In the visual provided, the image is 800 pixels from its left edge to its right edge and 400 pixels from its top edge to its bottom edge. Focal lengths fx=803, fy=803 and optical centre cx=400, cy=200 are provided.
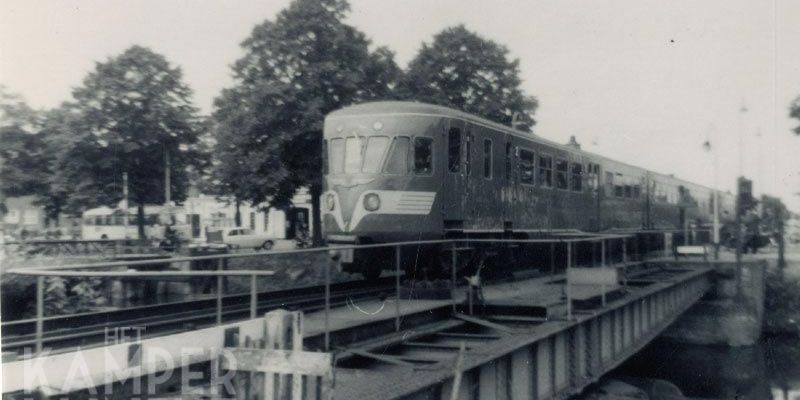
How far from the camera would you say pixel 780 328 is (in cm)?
2928

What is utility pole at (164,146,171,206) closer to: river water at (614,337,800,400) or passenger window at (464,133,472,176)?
river water at (614,337,800,400)

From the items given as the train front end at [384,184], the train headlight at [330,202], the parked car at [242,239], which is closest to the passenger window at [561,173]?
the train front end at [384,184]

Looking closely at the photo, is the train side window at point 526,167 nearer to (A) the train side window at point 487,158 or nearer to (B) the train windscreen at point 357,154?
(A) the train side window at point 487,158

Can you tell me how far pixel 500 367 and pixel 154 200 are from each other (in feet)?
Result: 85.9

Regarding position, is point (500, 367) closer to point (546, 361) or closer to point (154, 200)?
point (546, 361)

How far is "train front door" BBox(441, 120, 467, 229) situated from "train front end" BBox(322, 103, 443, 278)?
20cm

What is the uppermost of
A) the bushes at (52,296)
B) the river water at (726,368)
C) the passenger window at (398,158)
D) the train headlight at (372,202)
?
the passenger window at (398,158)

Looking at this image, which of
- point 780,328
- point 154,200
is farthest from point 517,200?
point 154,200

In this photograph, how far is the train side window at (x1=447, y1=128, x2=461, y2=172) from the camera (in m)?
14.8

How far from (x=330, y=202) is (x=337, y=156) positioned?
2.87 ft

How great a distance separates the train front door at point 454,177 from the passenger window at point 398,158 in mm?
726

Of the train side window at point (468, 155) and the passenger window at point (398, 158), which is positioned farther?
the train side window at point (468, 155)

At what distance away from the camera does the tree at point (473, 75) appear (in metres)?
37.7

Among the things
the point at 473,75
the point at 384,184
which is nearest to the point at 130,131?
the point at 473,75
